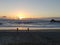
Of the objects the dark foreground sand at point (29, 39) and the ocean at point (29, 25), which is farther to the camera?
the ocean at point (29, 25)

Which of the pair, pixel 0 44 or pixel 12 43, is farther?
pixel 12 43

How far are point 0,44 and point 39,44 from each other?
293cm

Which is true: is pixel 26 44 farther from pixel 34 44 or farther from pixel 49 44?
pixel 49 44

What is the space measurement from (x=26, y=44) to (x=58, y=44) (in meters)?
2.45

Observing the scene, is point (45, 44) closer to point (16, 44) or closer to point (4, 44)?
point (16, 44)

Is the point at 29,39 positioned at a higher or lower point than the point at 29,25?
higher

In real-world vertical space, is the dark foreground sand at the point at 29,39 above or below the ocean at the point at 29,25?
above

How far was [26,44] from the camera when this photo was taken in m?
11.7

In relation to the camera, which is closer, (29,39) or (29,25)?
(29,39)

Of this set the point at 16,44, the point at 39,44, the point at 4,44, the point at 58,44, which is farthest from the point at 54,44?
the point at 4,44

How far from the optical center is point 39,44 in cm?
1177

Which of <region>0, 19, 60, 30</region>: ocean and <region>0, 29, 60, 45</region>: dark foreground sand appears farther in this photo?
<region>0, 19, 60, 30</region>: ocean

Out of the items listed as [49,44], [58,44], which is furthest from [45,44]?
[58,44]

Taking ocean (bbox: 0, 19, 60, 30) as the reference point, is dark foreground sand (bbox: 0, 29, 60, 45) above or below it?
above
